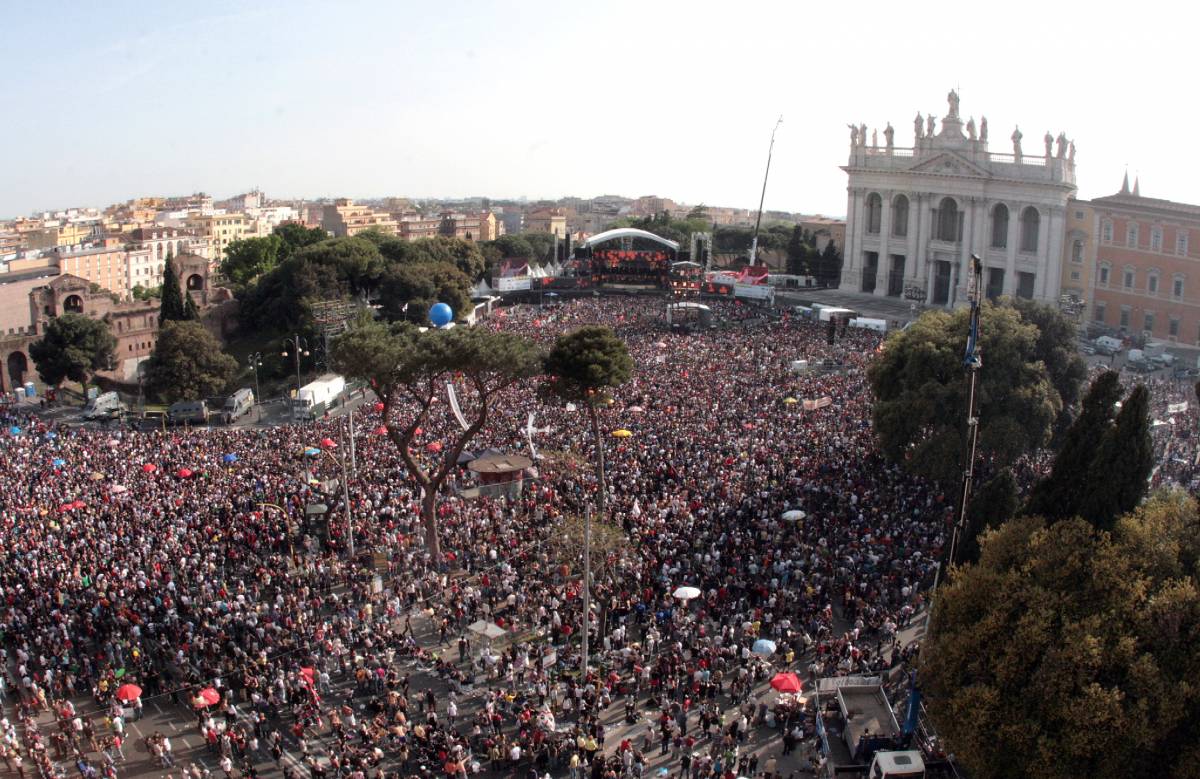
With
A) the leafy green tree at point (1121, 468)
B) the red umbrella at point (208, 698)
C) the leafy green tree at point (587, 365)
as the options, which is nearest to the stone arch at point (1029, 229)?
the leafy green tree at point (587, 365)

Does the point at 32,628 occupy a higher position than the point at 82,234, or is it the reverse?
the point at 82,234

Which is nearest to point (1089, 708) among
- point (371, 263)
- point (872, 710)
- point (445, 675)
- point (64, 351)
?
point (872, 710)

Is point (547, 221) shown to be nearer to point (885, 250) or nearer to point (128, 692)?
point (885, 250)

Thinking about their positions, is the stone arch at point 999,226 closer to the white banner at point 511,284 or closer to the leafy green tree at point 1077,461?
the white banner at point 511,284

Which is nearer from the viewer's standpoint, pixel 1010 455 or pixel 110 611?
pixel 110 611

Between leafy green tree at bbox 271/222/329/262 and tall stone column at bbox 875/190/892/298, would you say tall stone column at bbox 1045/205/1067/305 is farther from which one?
leafy green tree at bbox 271/222/329/262

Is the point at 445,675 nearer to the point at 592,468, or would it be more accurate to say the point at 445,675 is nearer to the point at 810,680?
the point at 810,680

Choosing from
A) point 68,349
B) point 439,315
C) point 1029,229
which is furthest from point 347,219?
point 439,315
